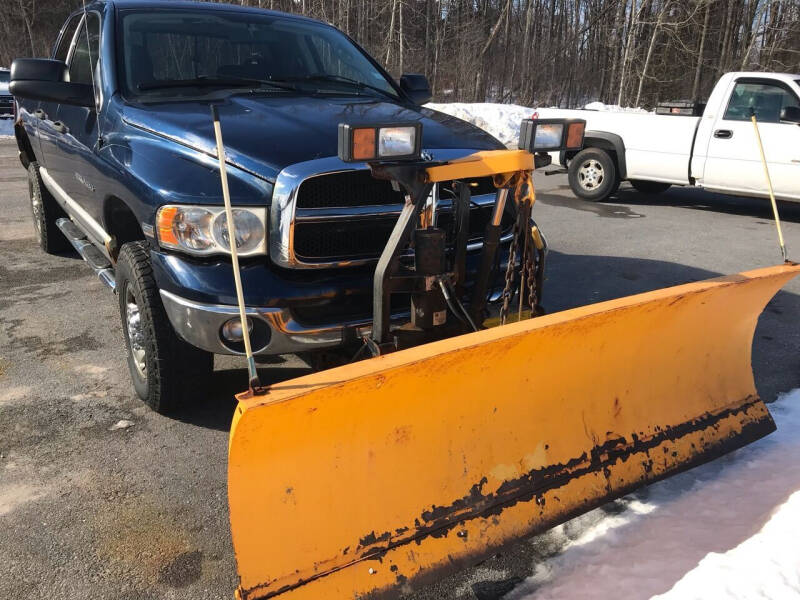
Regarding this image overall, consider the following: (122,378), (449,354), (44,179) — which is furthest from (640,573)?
(44,179)

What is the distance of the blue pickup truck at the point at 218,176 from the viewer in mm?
2773

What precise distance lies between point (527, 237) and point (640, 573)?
1.44 m

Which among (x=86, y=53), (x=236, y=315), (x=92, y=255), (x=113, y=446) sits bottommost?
(x=113, y=446)

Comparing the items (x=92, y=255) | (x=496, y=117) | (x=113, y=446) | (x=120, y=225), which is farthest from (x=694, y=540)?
(x=496, y=117)

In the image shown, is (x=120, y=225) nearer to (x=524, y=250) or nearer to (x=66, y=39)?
(x=524, y=250)

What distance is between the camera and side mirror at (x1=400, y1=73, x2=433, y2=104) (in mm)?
4723

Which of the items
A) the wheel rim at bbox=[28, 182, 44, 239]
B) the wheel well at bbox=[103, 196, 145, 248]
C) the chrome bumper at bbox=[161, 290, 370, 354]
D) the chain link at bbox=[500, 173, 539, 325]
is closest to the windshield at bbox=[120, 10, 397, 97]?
the wheel well at bbox=[103, 196, 145, 248]

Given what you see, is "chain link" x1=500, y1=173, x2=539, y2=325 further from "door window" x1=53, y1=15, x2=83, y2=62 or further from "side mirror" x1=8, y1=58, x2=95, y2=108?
"door window" x1=53, y1=15, x2=83, y2=62

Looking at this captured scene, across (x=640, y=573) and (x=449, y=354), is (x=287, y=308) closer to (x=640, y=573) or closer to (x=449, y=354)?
(x=449, y=354)

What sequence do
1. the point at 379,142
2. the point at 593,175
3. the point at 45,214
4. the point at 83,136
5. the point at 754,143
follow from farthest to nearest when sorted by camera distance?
1. the point at 593,175
2. the point at 754,143
3. the point at 45,214
4. the point at 83,136
5. the point at 379,142

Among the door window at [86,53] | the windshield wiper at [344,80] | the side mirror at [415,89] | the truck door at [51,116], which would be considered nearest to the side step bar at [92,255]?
the truck door at [51,116]

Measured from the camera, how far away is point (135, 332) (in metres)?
3.41

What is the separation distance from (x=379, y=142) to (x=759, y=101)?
8.17 meters

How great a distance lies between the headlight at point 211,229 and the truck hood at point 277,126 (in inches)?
7.6
